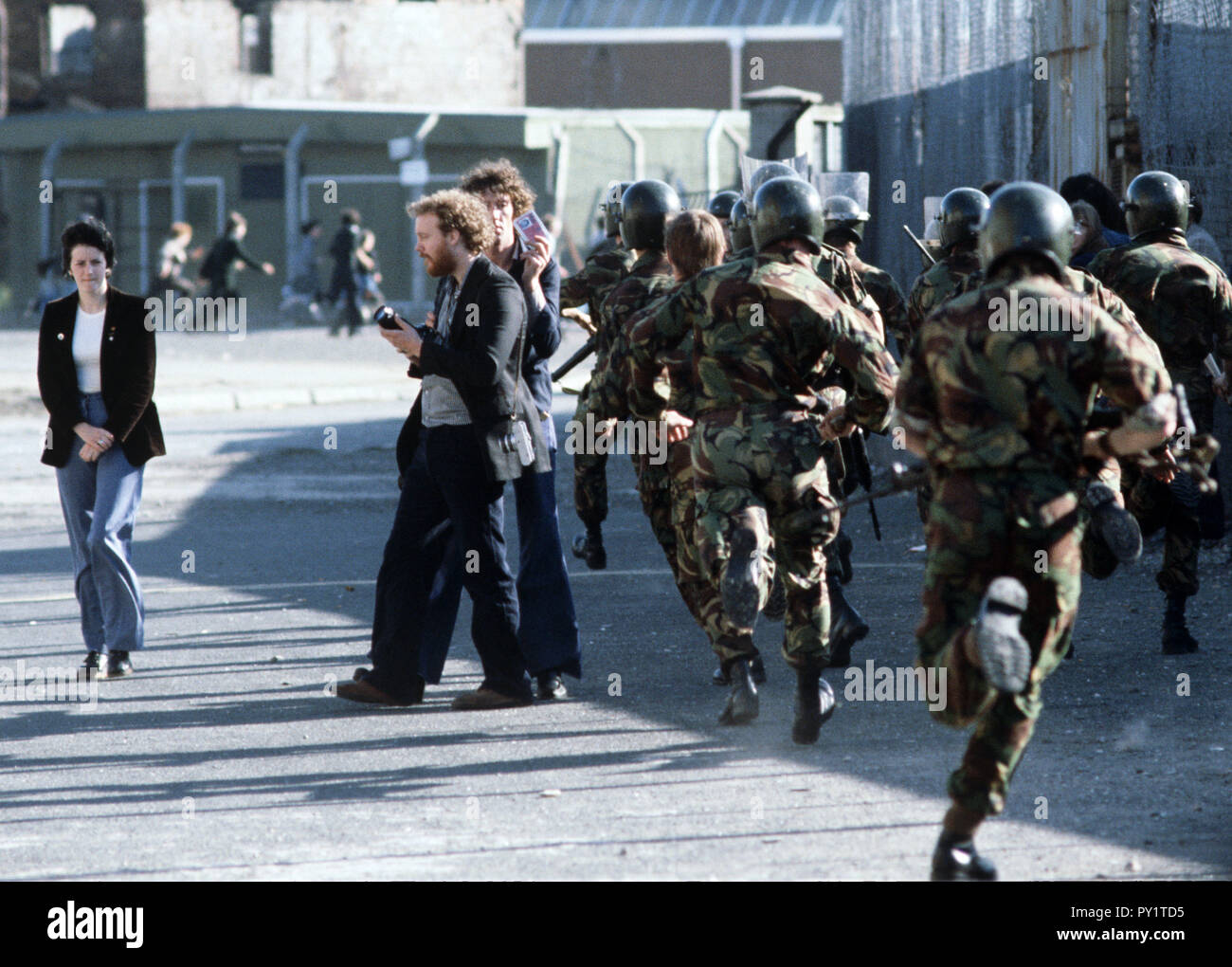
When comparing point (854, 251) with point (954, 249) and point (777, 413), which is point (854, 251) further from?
point (777, 413)

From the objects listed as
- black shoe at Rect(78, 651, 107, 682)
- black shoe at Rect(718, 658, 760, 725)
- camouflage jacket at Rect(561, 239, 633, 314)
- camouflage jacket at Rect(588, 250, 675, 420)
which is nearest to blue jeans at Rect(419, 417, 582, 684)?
camouflage jacket at Rect(588, 250, 675, 420)

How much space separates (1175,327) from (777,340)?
2.61 metres

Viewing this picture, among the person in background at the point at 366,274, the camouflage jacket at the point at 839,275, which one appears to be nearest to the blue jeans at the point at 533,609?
the camouflage jacket at the point at 839,275

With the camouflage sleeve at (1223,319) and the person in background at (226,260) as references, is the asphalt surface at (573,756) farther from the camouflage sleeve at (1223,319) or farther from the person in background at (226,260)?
the person in background at (226,260)

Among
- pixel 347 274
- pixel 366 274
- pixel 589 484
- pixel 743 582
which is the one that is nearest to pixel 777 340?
pixel 743 582

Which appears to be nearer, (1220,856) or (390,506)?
(1220,856)

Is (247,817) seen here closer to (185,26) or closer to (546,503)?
(546,503)

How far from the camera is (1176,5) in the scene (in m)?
10.8

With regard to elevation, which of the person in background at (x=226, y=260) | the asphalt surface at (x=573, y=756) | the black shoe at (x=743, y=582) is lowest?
the asphalt surface at (x=573, y=756)

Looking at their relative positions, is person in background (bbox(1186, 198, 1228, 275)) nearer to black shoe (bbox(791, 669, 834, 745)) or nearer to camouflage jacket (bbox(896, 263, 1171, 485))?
black shoe (bbox(791, 669, 834, 745))

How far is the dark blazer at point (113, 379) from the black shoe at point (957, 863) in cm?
426

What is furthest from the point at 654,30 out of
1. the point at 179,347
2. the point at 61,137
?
the point at 179,347

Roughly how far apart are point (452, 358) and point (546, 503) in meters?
0.85

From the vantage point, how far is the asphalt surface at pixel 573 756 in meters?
5.27
